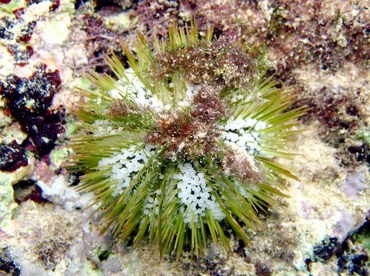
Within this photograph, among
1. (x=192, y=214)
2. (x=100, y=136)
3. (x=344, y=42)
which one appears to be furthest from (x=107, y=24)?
(x=344, y=42)

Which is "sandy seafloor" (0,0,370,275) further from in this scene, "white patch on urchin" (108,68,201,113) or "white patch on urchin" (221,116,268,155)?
"white patch on urchin" (221,116,268,155)

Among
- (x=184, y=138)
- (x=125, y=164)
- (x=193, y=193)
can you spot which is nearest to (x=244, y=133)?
(x=184, y=138)

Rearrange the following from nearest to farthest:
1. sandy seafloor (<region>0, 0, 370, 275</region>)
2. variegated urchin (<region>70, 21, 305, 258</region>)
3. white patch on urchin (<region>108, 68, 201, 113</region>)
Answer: variegated urchin (<region>70, 21, 305, 258</region>)
white patch on urchin (<region>108, 68, 201, 113</region>)
sandy seafloor (<region>0, 0, 370, 275</region>)

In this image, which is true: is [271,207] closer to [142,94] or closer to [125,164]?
[125,164]

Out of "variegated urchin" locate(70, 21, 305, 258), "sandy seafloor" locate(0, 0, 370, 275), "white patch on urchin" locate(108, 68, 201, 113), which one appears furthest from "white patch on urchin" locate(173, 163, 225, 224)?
"sandy seafloor" locate(0, 0, 370, 275)

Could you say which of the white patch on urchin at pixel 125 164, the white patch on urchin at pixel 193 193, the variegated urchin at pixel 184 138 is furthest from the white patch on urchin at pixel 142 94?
the white patch on urchin at pixel 193 193

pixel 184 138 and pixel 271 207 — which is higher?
pixel 184 138

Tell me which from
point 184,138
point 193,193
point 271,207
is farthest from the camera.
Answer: point 271,207

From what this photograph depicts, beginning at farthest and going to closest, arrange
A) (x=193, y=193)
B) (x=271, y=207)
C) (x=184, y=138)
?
(x=271, y=207) → (x=193, y=193) → (x=184, y=138)
